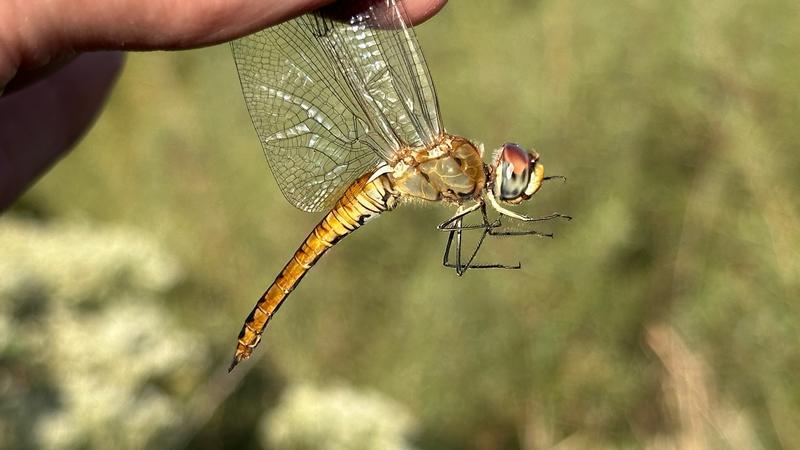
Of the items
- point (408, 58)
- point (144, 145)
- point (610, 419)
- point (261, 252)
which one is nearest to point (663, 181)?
point (610, 419)

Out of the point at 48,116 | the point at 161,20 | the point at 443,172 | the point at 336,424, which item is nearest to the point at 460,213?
the point at 443,172

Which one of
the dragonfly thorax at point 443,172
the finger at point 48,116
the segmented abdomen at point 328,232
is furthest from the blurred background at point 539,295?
the dragonfly thorax at point 443,172

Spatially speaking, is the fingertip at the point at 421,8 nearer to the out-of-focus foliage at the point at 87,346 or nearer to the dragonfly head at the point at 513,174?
the dragonfly head at the point at 513,174

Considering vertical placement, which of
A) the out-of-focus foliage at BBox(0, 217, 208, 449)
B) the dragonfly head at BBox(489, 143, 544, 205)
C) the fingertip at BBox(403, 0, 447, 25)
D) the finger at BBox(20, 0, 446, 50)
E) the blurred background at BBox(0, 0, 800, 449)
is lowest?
the blurred background at BBox(0, 0, 800, 449)

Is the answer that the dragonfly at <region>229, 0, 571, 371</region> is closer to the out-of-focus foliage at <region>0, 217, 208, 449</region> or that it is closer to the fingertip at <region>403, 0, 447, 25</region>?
the fingertip at <region>403, 0, 447, 25</region>

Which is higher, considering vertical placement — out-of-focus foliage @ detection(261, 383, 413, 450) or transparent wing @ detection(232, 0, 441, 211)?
transparent wing @ detection(232, 0, 441, 211)

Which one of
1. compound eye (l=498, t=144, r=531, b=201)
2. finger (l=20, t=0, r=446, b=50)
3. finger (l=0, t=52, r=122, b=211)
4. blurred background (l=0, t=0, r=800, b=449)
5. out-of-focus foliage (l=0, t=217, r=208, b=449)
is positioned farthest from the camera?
blurred background (l=0, t=0, r=800, b=449)

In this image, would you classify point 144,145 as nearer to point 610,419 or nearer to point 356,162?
point 610,419

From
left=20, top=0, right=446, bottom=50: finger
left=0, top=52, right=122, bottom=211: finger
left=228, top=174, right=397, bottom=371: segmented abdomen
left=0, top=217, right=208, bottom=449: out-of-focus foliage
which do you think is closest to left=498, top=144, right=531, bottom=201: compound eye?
left=228, top=174, right=397, bottom=371: segmented abdomen
